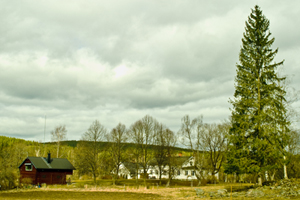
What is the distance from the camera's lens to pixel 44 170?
5769cm

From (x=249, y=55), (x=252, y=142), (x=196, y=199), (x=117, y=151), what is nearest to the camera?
(x=196, y=199)

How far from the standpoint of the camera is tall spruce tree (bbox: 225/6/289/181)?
2719cm

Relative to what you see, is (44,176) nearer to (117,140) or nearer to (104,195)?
(117,140)

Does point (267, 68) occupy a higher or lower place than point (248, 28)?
lower

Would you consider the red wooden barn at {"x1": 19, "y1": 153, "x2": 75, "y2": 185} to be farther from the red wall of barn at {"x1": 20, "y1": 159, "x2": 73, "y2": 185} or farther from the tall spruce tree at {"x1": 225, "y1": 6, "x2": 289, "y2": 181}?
the tall spruce tree at {"x1": 225, "y1": 6, "x2": 289, "y2": 181}

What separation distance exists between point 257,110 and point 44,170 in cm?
4776

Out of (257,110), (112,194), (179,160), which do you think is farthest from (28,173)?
(257,110)

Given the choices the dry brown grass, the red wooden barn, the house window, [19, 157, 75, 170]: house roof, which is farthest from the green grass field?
the house window

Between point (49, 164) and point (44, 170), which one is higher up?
point (49, 164)

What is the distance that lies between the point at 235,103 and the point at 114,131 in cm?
3701

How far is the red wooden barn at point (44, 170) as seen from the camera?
Answer: 186 ft

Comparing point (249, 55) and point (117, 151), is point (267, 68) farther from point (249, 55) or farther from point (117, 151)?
point (117, 151)

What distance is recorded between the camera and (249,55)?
1184 inches

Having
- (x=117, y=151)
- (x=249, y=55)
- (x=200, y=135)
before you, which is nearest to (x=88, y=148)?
(x=117, y=151)
